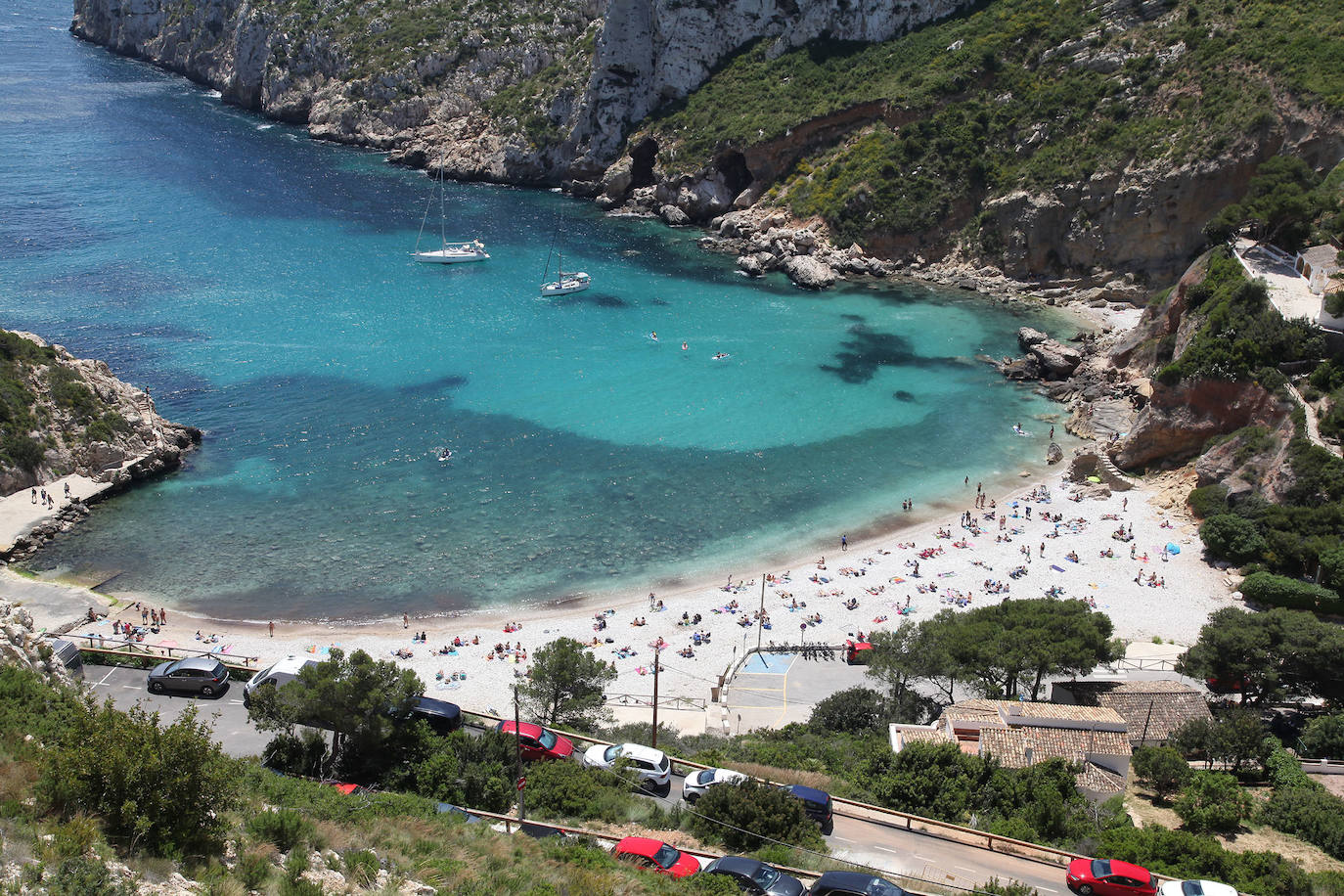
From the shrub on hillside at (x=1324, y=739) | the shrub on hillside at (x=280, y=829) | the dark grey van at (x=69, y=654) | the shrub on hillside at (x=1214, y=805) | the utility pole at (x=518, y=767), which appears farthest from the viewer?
the dark grey van at (x=69, y=654)

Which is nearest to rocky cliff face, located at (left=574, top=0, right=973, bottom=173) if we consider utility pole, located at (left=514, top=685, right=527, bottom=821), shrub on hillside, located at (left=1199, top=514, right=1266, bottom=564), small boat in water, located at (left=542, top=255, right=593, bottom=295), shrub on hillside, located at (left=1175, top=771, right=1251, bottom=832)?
small boat in water, located at (left=542, top=255, right=593, bottom=295)

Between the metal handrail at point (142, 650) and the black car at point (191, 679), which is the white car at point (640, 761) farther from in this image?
the metal handrail at point (142, 650)

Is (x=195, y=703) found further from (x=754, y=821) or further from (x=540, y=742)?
(x=754, y=821)

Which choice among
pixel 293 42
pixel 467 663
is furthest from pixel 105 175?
pixel 467 663

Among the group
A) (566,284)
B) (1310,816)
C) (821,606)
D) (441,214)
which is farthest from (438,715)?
(441,214)

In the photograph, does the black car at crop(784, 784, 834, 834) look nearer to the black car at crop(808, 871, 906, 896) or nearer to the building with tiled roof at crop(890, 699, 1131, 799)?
the black car at crop(808, 871, 906, 896)

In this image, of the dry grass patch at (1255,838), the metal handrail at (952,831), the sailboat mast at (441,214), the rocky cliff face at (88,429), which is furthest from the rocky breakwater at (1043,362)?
the rocky cliff face at (88,429)

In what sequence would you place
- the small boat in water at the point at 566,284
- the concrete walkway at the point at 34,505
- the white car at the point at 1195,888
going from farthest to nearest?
the small boat in water at the point at 566,284, the concrete walkway at the point at 34,505, the white car at the point at 1195,888
